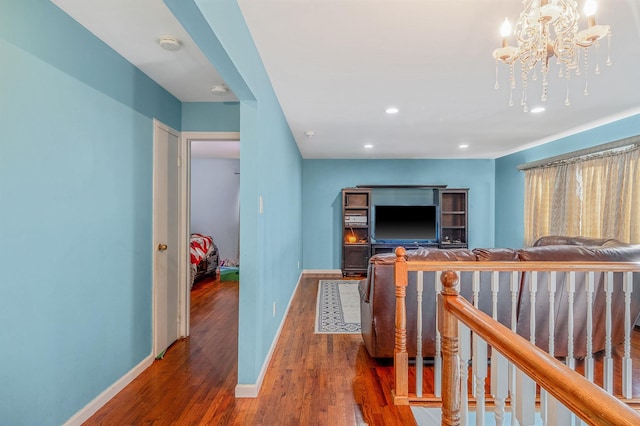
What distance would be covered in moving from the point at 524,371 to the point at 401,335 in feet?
4.40

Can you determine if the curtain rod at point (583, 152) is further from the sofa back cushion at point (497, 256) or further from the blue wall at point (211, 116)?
the blue wall at point (211, 116)

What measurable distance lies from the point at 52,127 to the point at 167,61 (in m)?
0.95

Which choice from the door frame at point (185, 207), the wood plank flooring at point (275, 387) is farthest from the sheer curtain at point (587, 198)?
the door frame at point (185, 207)

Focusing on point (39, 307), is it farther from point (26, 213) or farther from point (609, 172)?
point (609, 172)

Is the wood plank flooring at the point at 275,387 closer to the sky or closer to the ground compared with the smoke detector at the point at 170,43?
closer to the ground

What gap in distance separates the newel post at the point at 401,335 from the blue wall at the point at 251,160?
37.5 inches

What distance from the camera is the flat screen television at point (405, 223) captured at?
19.9ft

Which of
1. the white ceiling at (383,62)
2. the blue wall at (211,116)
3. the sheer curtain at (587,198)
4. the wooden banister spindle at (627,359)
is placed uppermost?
the white ceiling at (383,62)

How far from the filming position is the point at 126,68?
2.25m

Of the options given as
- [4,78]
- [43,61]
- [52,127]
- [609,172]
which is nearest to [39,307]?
[52,127]

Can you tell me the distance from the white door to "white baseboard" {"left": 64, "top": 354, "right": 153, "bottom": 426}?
8.2 inches

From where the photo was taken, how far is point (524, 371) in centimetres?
78

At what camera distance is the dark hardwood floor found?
1900mm

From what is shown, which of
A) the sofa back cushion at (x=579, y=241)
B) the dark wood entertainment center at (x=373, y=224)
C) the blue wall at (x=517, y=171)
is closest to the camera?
the sofa back cushion at (x=579, y=241)
